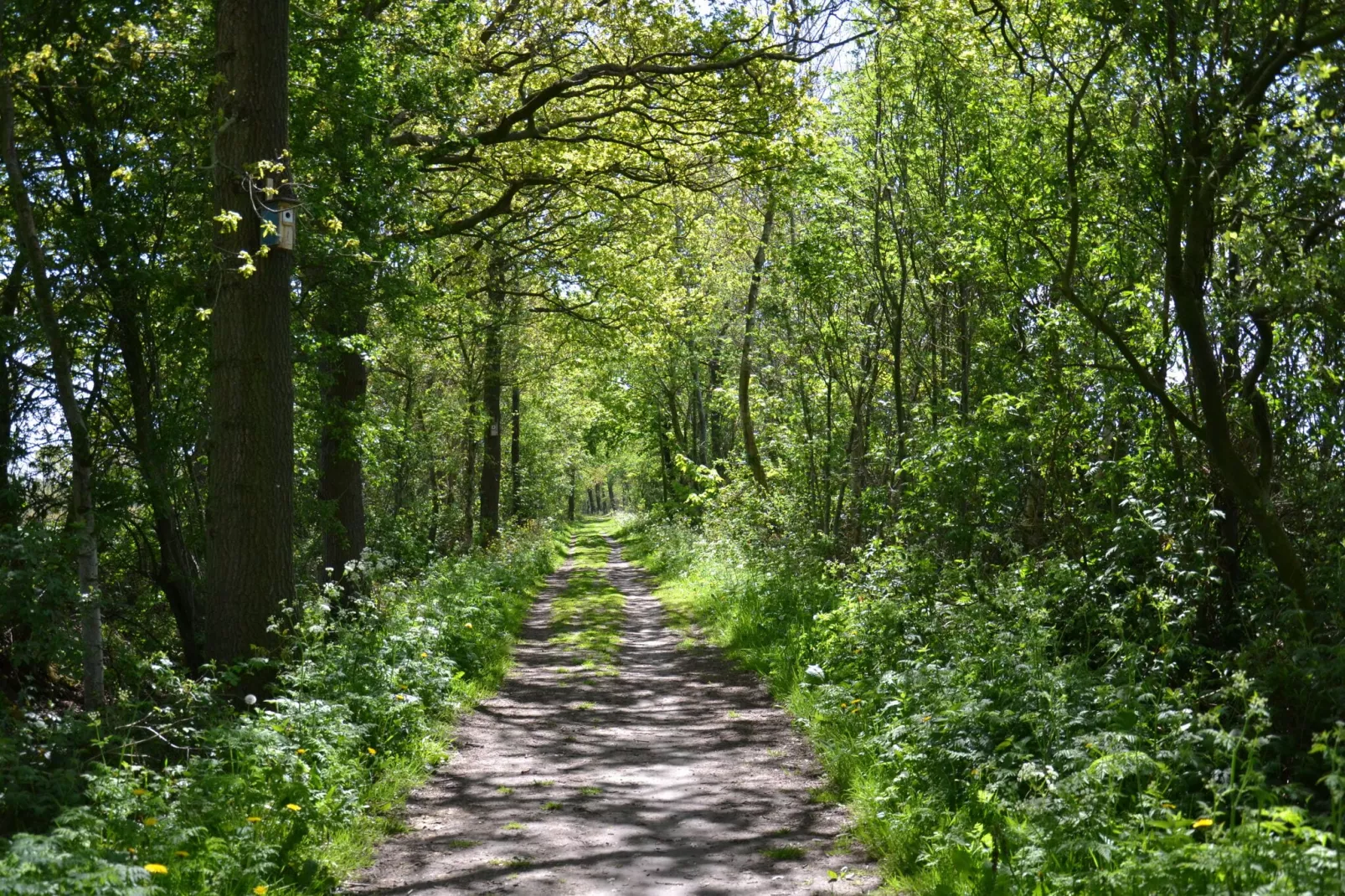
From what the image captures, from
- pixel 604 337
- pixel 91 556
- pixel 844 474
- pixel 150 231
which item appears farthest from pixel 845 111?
pixel 91 556

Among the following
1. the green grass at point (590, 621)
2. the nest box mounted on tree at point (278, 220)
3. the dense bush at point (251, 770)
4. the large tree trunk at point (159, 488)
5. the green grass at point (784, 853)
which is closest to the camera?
the dense bush at point (251, 770)

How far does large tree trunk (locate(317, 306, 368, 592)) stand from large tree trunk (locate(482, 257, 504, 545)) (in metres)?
6.41

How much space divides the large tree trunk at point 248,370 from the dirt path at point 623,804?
6.64 ft

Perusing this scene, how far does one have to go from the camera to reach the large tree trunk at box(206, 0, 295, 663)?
306 inches

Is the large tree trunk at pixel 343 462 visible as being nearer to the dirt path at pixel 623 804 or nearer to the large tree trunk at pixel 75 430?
the dirt path at pixel 623 804

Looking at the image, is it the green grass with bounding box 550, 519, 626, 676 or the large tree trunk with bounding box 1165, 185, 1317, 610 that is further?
the green grass with bounding box 550, 519, 626, 676

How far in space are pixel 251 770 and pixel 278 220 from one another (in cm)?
419

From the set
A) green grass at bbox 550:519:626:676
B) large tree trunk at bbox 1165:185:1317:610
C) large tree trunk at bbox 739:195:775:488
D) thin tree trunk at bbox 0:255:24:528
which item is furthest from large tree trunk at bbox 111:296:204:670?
large tree trunk at bbox 739:195:775:488

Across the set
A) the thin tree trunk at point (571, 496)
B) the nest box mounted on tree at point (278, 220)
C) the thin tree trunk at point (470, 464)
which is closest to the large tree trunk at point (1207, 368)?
the nest box mounted on tree at point (278, 220)

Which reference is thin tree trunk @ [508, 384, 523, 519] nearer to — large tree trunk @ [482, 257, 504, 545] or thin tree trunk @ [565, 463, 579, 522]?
large tree trunk @ [482, 257, 504, 545]

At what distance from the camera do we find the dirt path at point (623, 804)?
229 inches

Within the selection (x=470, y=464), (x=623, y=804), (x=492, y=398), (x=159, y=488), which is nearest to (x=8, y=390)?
(x=159, y=488)

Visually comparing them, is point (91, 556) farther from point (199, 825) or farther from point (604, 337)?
point (604, 337)

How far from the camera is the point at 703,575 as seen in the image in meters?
19.8
